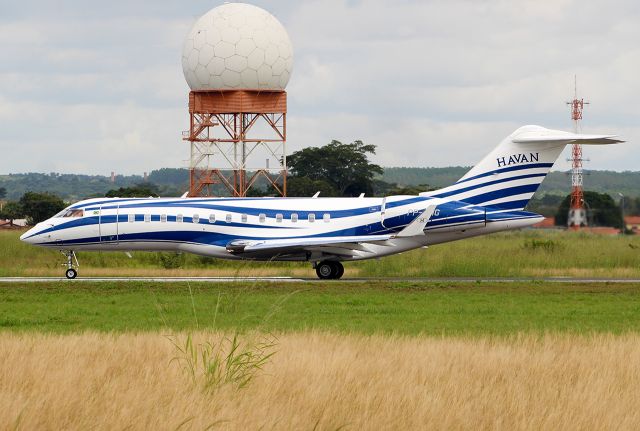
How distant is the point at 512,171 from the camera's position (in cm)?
4069

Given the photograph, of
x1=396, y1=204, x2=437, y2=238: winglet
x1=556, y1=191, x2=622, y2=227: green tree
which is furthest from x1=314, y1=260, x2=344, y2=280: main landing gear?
x1=556, y1=191, x2=622, y2=227: green tree

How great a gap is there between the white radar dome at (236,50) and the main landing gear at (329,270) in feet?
76.5

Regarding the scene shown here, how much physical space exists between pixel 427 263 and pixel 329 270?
6.35 meters

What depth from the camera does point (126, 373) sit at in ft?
48.1

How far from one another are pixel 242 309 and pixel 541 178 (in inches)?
657

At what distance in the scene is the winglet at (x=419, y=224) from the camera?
39044 mm

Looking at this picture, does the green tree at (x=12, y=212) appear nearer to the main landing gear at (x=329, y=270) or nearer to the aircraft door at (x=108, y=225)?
the aircraft door at (x=108, y=225)

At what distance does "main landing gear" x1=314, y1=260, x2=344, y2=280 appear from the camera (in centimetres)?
4081

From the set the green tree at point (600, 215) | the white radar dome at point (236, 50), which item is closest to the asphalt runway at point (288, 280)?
the white radar dome at point (236, 50)

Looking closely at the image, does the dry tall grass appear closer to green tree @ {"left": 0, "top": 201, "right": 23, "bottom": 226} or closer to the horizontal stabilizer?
the horizontal stabilizer

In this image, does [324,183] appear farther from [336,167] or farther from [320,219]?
[320,219]

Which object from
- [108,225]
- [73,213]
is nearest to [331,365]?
[108,225]

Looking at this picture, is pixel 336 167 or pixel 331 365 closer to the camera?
pixel 331 365

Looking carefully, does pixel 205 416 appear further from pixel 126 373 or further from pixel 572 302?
pixel 572 302
